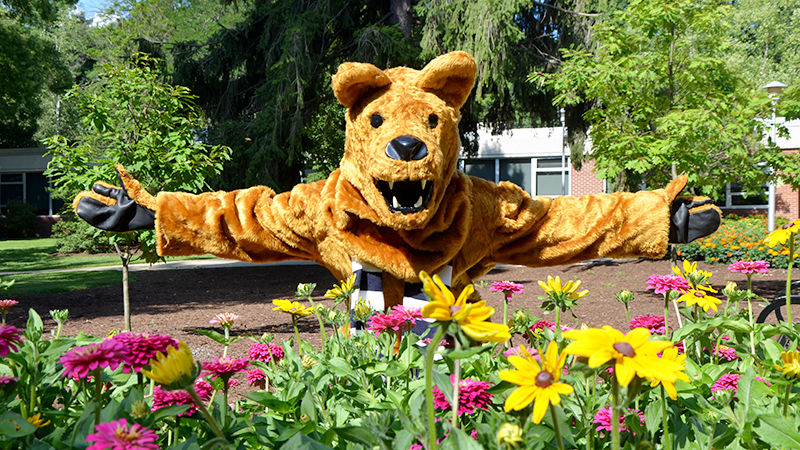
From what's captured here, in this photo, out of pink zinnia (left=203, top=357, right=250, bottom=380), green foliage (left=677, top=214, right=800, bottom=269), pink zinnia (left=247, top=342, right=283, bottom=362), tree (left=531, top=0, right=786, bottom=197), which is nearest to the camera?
pink zinnia (left=203, top=357, right=250, bottom=380)

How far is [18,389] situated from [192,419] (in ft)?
1.26

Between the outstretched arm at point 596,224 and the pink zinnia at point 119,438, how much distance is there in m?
1.89

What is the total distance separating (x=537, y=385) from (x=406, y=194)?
4.84 ft

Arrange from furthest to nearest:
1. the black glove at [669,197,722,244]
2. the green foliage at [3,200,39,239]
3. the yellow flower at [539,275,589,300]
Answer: the green foliage at [3,200,39,239] < the black glove at [669,197,722,244] < the yellow flower at [539,275,589,300]

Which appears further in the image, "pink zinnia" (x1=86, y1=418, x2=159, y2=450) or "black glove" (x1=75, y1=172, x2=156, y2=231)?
"black glove" (x1=75, y1=172, x2=156, y2=231)

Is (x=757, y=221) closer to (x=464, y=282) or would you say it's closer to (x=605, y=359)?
(x=464, y=282)

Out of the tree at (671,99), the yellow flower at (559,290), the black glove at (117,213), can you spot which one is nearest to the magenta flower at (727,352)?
the yellow flower at (559,290)

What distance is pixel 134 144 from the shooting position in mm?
5633

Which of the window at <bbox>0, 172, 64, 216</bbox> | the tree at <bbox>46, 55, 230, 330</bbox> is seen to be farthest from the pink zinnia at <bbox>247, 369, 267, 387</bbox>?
the window at <bbox>0, 172, 64, 216</bbox>

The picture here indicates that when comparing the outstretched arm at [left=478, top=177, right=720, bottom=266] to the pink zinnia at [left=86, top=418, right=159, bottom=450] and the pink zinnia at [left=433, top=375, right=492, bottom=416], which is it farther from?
the pink zinnia at [left=86, top=418, right=159, bottom=450]

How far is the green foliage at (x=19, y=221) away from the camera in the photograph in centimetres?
2231

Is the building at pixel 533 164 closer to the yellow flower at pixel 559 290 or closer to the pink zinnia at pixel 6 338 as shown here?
the yellow flower at pixel 559 290

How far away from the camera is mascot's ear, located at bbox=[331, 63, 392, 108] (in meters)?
2.34

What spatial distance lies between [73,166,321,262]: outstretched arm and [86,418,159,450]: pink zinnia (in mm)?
1635
